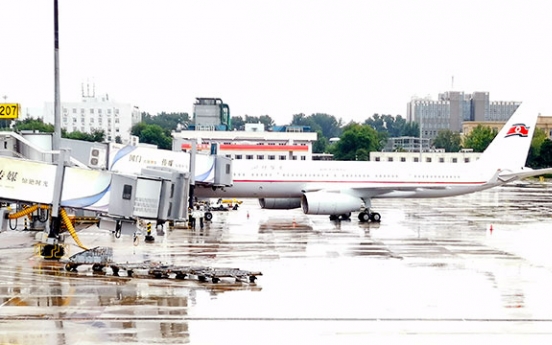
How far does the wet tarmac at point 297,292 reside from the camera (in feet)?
57.5

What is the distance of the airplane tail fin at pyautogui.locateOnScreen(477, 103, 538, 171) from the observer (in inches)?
1960

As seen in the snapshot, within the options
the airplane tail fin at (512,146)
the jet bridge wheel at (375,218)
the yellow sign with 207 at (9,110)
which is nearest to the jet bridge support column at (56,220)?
the yellow sign with 207 at (9,110)

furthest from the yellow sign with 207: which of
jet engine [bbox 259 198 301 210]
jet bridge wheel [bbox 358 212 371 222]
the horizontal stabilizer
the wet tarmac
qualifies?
the horizontal stabilizer

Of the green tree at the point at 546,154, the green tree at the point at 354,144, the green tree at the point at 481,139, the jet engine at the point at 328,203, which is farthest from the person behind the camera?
the green tree at the point at 481,139

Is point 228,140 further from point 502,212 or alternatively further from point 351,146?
point 502,212

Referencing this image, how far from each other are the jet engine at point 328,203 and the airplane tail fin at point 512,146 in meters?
11.8

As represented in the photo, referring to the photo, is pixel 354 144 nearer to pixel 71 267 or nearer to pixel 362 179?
pixel 362 179

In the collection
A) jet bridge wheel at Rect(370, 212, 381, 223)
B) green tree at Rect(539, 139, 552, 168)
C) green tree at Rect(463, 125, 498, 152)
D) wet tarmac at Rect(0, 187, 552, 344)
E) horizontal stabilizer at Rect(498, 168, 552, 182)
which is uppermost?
green tree at Rect(463, 125, 498, 152)

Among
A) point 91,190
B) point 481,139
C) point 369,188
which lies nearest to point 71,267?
point 91,190

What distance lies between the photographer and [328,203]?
42.4m

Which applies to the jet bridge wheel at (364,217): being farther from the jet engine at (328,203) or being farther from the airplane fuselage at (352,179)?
the airplane fuselage at (352,179)

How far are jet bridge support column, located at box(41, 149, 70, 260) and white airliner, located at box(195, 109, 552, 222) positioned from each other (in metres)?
15.9

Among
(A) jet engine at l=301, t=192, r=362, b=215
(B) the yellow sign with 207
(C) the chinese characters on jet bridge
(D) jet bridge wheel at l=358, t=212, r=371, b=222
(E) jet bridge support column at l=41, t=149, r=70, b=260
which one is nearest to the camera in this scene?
(E) jet bridge support column at l=41, t=149, r=70, b=260

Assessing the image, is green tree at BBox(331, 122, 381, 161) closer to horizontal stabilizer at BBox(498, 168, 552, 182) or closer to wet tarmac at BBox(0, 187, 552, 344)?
horizontal stabilizer at BBox(498, 168, 552, 182)
